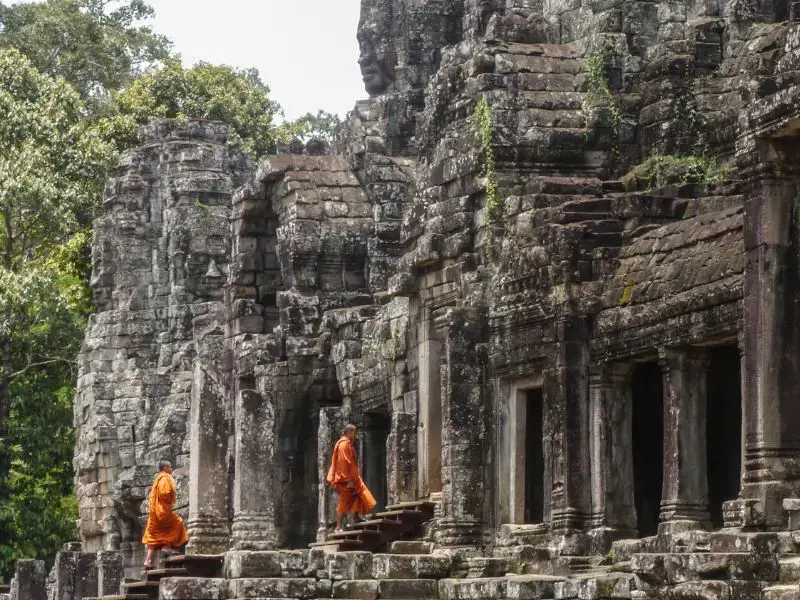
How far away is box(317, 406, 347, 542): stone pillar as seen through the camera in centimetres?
3788

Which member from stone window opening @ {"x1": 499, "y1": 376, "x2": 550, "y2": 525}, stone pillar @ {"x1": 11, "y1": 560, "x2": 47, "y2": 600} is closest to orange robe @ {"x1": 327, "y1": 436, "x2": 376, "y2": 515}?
stone window opening @ {"x1": 499, "y1": 376, "x2": 550, "y2": 525}

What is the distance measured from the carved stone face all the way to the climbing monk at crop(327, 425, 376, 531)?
42.1 ft

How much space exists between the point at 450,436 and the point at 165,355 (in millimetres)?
19085

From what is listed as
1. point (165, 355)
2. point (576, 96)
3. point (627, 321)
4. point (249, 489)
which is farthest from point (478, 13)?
point (165, 355)

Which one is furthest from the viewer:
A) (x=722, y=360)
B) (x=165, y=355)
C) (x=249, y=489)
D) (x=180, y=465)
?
(x=165, y=355)

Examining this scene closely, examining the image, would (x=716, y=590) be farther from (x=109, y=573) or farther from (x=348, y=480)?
(x=109, y=573)

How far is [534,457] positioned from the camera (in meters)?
31.9

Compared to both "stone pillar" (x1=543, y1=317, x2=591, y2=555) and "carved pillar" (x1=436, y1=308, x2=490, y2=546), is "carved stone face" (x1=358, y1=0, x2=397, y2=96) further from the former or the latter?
"stone pillar" (x1=543, y1=317, x2=591, y2=555)

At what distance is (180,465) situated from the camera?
45.8 meters

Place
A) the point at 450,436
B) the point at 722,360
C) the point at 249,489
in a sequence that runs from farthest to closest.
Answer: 1. the point at 249,489
2. the point at 450,436
3. the point at 722,360

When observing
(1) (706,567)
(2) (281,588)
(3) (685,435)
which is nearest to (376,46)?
(2) (281,588)

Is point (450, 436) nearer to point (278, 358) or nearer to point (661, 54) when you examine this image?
point (661, 54)

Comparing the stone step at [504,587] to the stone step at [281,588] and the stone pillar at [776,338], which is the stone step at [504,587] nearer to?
the stone step at [281,588]

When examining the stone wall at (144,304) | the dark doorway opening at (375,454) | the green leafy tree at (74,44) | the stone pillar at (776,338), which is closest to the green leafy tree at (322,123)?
the green leafy tree at (74,44)
